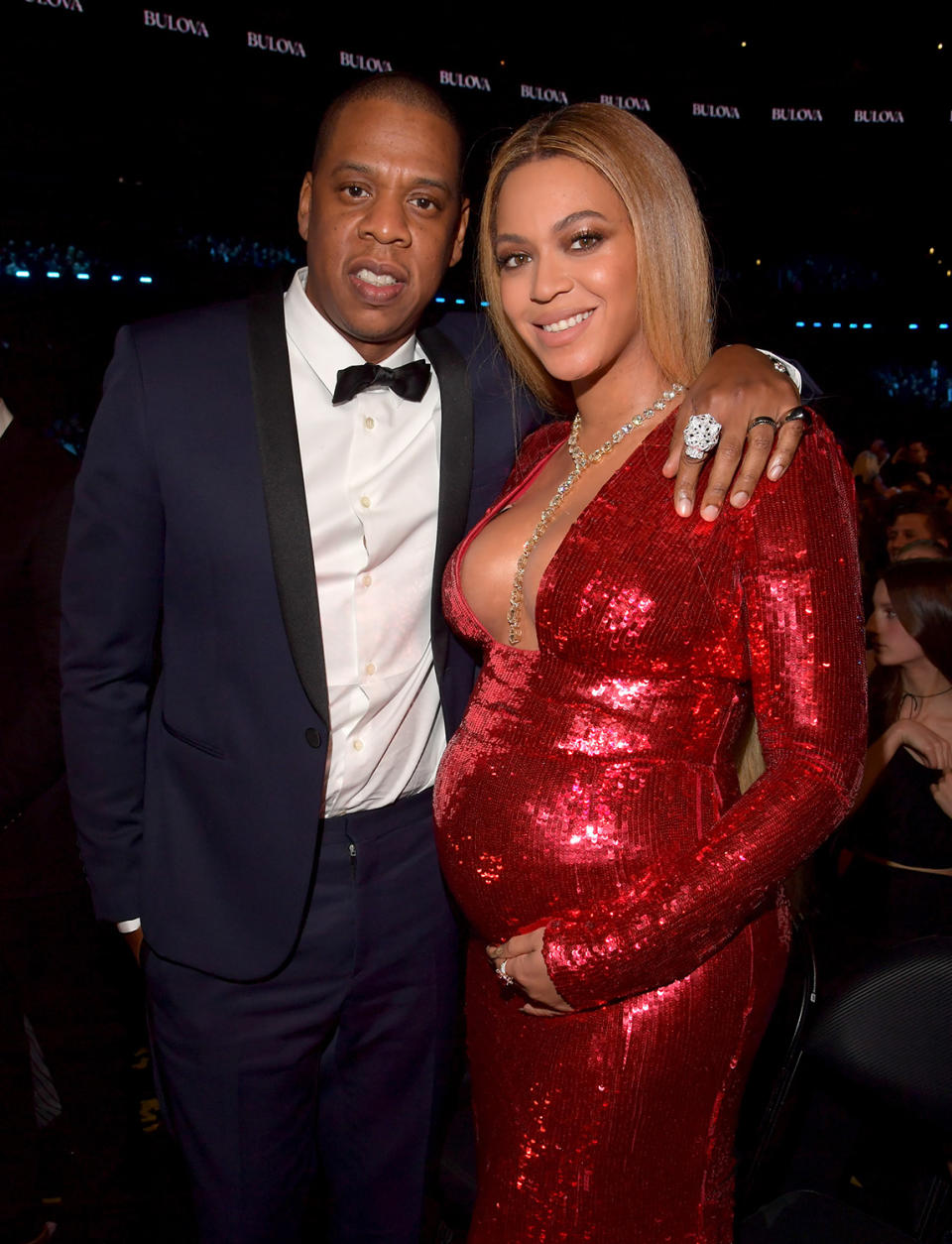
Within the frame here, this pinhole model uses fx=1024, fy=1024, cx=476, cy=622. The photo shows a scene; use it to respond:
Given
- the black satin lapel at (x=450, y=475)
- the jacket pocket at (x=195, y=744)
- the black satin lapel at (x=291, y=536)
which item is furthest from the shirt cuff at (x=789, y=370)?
the jacket pocket at (x=195, y=744)

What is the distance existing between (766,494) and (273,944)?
1.01 m

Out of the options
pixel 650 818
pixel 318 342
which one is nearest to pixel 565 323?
pixel 318 342

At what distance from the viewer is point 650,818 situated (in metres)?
1.34

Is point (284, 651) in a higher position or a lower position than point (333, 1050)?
higher

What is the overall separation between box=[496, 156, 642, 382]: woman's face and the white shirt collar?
30cm

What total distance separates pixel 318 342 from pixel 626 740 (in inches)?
31.9

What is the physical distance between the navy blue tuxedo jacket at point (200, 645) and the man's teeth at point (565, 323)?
0.99 feet

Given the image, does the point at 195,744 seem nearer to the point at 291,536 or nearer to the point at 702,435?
the point at 291,536

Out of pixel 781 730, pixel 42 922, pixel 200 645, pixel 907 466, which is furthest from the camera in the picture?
pixel 907 466

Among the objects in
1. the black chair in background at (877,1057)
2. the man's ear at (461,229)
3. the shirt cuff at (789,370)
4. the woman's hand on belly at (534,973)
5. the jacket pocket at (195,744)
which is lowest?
the black chair in background at (877,1057)

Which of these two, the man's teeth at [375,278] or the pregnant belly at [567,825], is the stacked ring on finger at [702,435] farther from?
the man's teeth at [375,278]

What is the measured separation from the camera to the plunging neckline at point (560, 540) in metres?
1.42

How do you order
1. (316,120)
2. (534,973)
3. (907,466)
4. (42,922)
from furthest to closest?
(907,466), (316,120), (42,922), (534,973)

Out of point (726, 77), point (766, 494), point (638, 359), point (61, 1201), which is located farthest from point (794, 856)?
point (726, 77)
